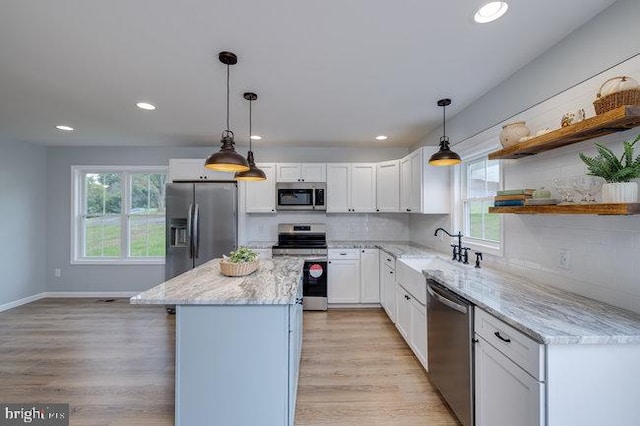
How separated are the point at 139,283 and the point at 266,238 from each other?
2.28m

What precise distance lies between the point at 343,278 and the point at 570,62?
3.24 m

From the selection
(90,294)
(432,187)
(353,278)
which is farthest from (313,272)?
(90,294)

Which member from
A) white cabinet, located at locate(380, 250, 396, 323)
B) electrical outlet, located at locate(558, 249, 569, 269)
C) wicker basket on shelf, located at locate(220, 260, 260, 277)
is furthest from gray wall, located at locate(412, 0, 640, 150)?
wicker basket on shelf, located at locate(220, 260, 260, 277)

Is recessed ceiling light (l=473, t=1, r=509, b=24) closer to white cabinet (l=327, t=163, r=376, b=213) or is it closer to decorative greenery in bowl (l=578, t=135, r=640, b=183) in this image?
decorative greenery in bowl (l=578, t=135, r=640, b=183)

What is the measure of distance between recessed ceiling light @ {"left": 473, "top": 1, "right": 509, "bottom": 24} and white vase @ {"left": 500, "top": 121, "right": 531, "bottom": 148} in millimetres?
733

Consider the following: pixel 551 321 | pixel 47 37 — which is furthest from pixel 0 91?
pixel 551 321

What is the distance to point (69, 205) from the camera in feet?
15.2

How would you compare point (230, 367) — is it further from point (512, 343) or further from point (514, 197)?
point (514, 197)

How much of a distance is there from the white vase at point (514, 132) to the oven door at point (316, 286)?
8.66 feet

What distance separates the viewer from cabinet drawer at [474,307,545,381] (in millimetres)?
1156

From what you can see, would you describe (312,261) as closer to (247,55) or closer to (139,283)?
(247,55)

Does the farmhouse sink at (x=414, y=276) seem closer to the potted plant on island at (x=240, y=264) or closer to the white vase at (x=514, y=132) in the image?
the white vase at (x=514, y=132)

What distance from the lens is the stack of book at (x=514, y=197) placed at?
72.5 inches

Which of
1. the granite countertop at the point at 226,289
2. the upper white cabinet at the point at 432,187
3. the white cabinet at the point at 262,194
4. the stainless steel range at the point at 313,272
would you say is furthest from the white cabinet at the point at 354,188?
Answer: the granite countertop at the point at 226,289
